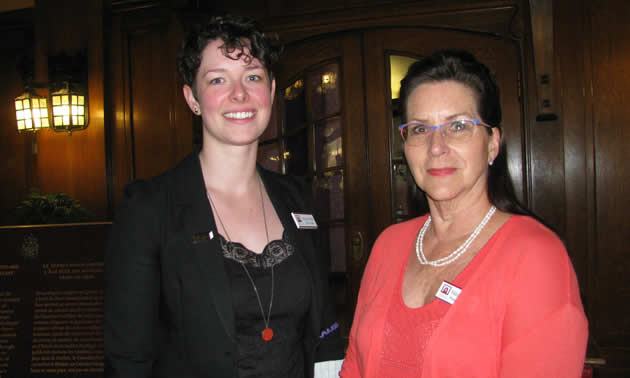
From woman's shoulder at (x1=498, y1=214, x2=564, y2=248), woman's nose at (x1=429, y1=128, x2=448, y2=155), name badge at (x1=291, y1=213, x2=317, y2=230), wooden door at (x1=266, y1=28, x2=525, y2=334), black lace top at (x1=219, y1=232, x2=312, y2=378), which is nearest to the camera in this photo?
woman's shoulder at (x1=498, y1=214, x2=564, y2=248)

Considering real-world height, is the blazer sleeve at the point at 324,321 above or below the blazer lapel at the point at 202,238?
below

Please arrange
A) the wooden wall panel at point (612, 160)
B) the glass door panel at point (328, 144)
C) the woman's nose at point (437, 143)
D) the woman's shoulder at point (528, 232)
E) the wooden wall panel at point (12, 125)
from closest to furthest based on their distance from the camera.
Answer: the woman's shoulder at point (528, 232) < the woman's nose at point (437, 143) < the wooden wall panel at point (612, 160) < the glass door panel at point (328, 144) < the wooden wall panel at point (12, 125)

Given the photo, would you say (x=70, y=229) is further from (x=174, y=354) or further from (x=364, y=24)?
(x=364, y=24)

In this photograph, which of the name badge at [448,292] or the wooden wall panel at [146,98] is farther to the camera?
the wooden wall panel at [146,98]

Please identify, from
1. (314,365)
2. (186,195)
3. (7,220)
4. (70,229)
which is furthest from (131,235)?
(7,220)

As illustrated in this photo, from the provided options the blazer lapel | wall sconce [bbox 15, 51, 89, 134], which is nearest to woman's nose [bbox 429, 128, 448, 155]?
the blazer lapel

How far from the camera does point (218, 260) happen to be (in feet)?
4.13

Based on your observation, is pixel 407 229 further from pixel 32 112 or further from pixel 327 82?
pixel 32 112

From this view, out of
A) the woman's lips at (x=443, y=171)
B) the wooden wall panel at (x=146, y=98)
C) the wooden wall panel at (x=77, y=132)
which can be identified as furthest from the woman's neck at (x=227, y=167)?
the wooden wall panel at (x=77, y=132)

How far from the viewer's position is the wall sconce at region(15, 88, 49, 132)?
10.8 feet

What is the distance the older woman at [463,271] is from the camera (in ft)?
2.97

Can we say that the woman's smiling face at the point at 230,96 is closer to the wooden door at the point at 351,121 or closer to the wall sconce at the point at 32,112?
the wooden door at the point at 351,121

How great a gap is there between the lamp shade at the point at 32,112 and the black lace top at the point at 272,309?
2790mm

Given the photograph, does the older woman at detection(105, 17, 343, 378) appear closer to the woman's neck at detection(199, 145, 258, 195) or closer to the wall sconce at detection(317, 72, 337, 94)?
the woman's neck at detection(199, 145, 258, 195)
